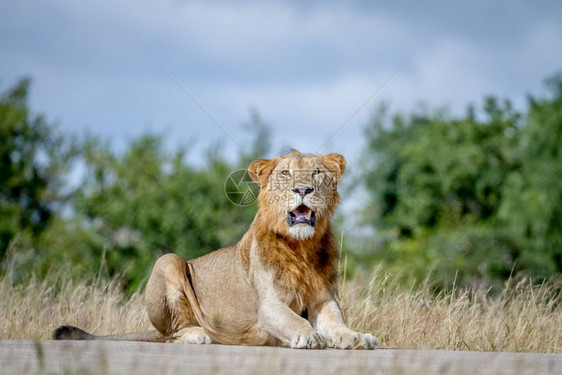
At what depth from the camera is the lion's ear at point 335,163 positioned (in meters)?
8.49

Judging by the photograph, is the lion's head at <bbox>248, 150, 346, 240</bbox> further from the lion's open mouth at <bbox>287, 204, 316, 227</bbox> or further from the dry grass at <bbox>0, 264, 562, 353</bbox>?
the dry grass at <bbox>0, 264, 562, 353</bbox>

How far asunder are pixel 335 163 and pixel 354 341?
7.21ft

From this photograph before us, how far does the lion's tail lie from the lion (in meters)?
0.01

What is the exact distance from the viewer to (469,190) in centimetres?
4375

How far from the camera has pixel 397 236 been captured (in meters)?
45.9

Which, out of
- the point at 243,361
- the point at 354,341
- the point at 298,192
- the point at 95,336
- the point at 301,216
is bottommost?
the point at 95,336

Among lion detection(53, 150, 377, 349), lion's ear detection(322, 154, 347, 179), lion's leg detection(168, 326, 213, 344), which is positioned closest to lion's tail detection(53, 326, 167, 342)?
lion detection(53, 150, 377, 349)

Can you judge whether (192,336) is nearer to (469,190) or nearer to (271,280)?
(271,280)

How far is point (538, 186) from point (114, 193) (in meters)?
23.1

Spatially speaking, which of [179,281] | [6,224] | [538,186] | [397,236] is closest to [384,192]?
[397,236]

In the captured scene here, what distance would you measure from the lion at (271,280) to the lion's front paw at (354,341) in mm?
14

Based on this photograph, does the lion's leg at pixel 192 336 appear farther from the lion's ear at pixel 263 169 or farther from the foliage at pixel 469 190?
the foliage at pixel 469 190

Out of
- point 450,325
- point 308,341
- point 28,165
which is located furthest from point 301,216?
point 28,165

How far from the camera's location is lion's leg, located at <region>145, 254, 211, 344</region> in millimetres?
8484
